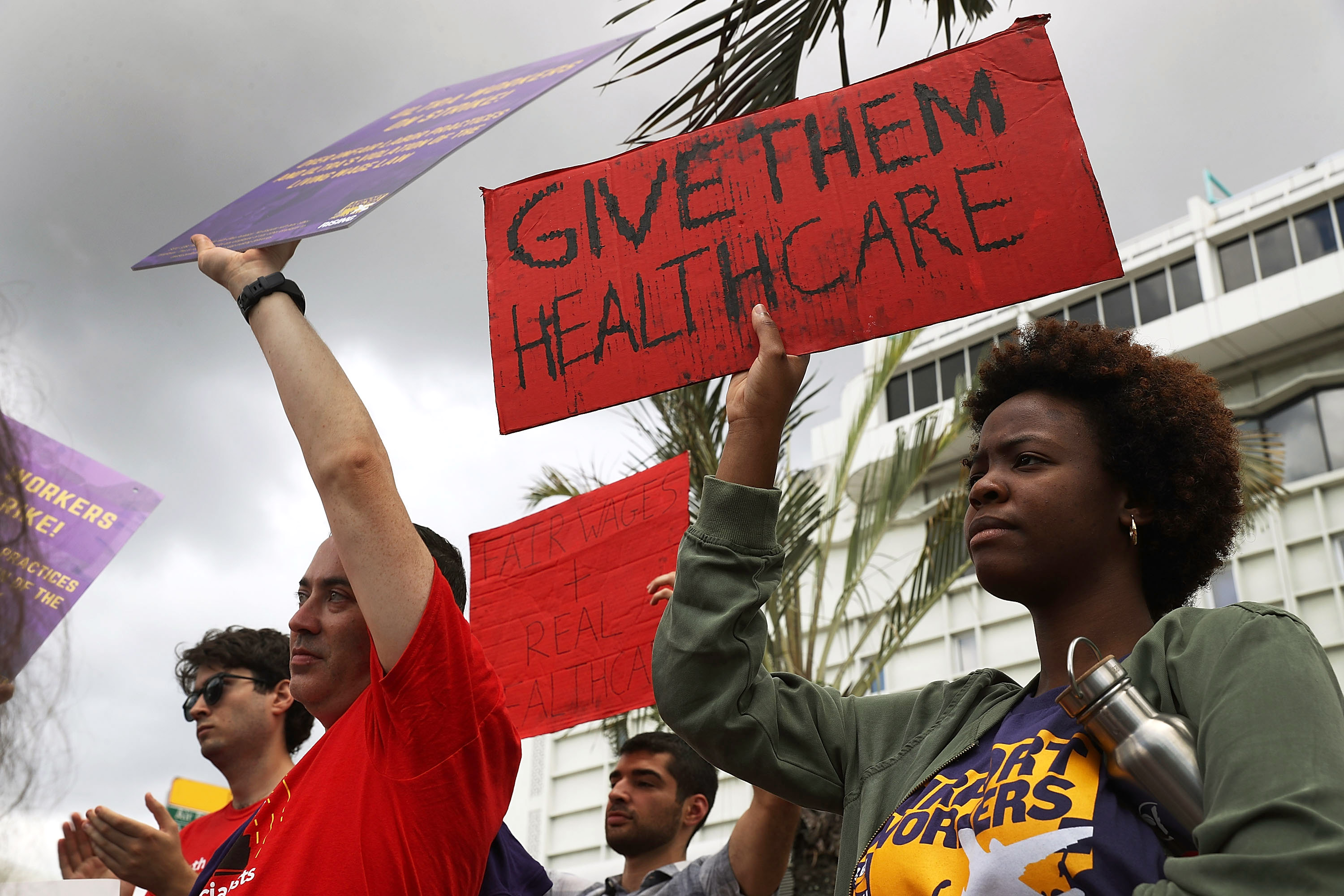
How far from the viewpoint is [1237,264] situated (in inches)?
845

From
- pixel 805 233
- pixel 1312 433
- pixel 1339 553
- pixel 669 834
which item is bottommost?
pixel 669 834

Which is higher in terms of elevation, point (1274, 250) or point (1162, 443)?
point (1274, 250)

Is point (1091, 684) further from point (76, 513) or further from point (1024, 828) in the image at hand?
point (76, 513)


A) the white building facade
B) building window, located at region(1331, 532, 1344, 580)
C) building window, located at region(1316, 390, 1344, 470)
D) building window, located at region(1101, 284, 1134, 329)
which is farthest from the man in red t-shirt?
building window, located at region(1101, 284, 1134, 329)

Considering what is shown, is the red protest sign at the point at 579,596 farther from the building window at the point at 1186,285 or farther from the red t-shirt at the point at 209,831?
the building window at the point at 1186,285

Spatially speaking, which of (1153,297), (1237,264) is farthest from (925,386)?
(1237,264)

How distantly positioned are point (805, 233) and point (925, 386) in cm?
2322

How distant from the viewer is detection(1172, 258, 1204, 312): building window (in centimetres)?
2169

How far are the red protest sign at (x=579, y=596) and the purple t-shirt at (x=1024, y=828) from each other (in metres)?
1.76

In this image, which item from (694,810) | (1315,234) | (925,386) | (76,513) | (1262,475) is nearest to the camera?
(76,513)

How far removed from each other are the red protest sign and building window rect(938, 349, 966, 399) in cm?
2063

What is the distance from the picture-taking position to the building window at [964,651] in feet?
69.3

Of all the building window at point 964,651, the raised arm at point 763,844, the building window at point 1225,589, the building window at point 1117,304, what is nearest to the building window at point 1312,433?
the building window at point 1225,589

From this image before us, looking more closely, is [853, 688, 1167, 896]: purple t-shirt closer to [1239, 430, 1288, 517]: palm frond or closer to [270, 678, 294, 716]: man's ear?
[270, 678, 294, 716]: man's ear
